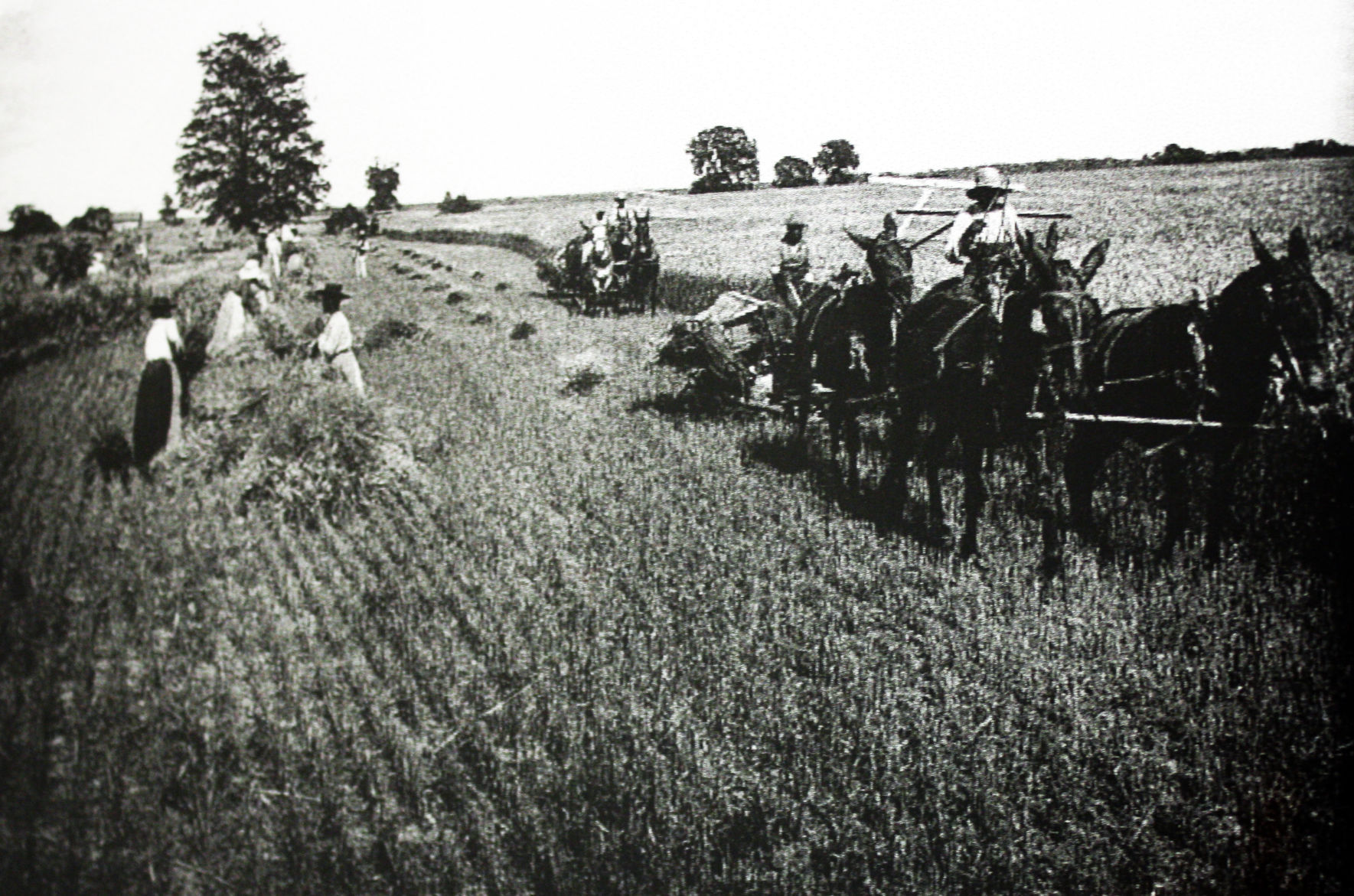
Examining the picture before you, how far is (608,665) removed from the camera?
3389mm

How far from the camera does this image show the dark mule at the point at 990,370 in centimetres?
388

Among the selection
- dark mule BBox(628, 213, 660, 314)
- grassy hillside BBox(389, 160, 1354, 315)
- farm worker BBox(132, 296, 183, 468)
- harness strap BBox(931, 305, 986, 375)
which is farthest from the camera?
dark mule BBox(628, 213, 660, 314)

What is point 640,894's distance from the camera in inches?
113

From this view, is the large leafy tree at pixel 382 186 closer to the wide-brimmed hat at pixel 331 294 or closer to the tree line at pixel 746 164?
the wide-brimmed hat at pixel 331 294

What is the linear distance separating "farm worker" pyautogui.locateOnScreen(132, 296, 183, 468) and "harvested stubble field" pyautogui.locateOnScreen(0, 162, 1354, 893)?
0.34 feet

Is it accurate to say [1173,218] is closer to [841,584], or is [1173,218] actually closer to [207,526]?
[841,584]

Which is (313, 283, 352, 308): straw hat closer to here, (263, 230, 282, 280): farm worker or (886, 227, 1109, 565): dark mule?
(263, 230, 282, 280): farm worker

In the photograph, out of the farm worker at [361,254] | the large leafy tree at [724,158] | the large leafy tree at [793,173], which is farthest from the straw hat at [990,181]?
the farm worker at [361,254]

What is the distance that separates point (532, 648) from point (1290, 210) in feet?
14.4

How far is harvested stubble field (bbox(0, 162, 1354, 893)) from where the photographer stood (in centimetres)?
252

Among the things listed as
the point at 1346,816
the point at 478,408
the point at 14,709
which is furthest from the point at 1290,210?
the point at 14,709

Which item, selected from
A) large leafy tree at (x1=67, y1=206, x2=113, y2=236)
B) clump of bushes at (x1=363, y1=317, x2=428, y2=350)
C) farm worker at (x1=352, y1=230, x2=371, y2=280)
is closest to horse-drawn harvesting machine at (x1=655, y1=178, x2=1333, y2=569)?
clump of bushes at (x1=363, y1=317, x2=428, y2=350)

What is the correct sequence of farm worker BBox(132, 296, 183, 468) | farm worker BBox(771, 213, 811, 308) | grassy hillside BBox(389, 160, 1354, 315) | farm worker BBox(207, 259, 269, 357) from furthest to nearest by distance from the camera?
farm worker BBox(771, 213, 811, 308) → grassy hillside BBox(389, 160, 1354, 315) → farm worker BBox(207, 259, 269, 357) → farm worker BBox(132, 296, 183, 468)

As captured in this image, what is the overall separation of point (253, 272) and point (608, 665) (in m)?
2.54
